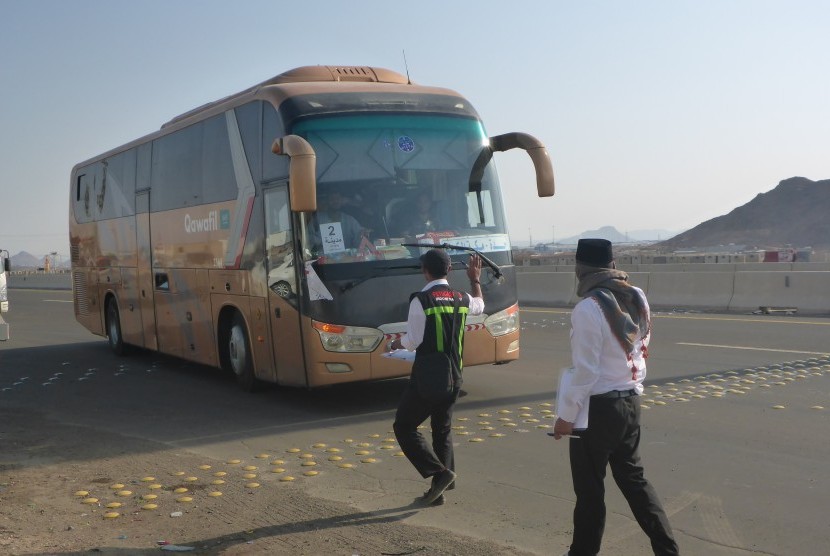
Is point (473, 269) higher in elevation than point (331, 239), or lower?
lower

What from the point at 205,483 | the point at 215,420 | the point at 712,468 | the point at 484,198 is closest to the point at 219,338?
the point at 215,420

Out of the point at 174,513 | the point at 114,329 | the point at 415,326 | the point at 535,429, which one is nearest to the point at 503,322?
the point at 535,429

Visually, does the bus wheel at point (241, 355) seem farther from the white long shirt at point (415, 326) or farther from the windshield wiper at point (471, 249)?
the white long shirt at point (415, 326)

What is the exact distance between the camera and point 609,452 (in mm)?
4719

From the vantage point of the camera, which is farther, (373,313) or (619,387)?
(373,313)

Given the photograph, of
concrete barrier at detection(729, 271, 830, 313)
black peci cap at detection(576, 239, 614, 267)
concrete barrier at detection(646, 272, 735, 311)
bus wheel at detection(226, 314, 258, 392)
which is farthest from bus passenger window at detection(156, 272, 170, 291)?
concrete barrier at detection(729, 271, 830, 313)

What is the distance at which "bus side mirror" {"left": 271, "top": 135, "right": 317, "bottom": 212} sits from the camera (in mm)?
8820

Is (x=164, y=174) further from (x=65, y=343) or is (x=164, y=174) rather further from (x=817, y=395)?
(x=817, y=395)

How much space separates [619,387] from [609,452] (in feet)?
1.08

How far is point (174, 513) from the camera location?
645cm

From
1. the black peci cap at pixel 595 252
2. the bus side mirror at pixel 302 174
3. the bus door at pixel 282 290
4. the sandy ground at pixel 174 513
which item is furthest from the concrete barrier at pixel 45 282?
the black peci cap at pixel 595 252

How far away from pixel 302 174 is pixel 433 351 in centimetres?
330

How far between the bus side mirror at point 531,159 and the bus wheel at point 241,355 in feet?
10.8

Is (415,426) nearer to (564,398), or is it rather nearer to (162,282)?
(564,398)
